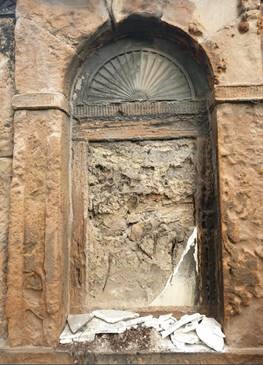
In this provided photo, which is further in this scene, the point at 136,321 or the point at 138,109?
the point at 138,109

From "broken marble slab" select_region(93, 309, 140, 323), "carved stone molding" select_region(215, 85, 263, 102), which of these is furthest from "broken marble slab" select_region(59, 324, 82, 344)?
"carved stone molding" select_region(215, 85, 263, 102)

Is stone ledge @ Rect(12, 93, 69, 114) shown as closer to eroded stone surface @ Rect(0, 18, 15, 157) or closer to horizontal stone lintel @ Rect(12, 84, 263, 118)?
horizontal stone lintel @ Rect(12, 84, 263, 118)

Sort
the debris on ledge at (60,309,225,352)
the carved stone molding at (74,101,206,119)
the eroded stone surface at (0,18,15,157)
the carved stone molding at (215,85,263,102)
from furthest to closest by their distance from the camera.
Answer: the carved stone molding at (74,101,206,119) → the eroded stone surface at (0,18,15,157) → the carved stone molding at (215,85,263,102) → the debris on ledge at (60,309,225,352)

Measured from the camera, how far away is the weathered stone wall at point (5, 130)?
2852mm

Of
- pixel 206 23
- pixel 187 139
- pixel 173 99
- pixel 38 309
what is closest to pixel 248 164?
pixel 187 139

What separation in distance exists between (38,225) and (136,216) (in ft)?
2.34

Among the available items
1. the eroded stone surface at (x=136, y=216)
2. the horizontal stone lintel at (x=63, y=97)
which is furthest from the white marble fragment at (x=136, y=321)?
the horizontal stone lintel at (x=63, y=97)

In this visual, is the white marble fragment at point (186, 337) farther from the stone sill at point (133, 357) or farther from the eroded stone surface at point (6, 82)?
the eroded stone surface at point (6, 82)

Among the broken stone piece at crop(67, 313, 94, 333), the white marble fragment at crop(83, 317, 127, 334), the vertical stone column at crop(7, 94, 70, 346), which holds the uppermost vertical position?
the vertical stone column at crop(7, 94, 70, 346)

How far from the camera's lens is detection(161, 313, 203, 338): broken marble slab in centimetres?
277

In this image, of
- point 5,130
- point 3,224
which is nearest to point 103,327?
point 3,224

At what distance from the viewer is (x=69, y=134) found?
10.2 ft

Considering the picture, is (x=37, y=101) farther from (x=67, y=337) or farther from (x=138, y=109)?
(x=67, y=337)

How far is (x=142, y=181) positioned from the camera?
3.10m
